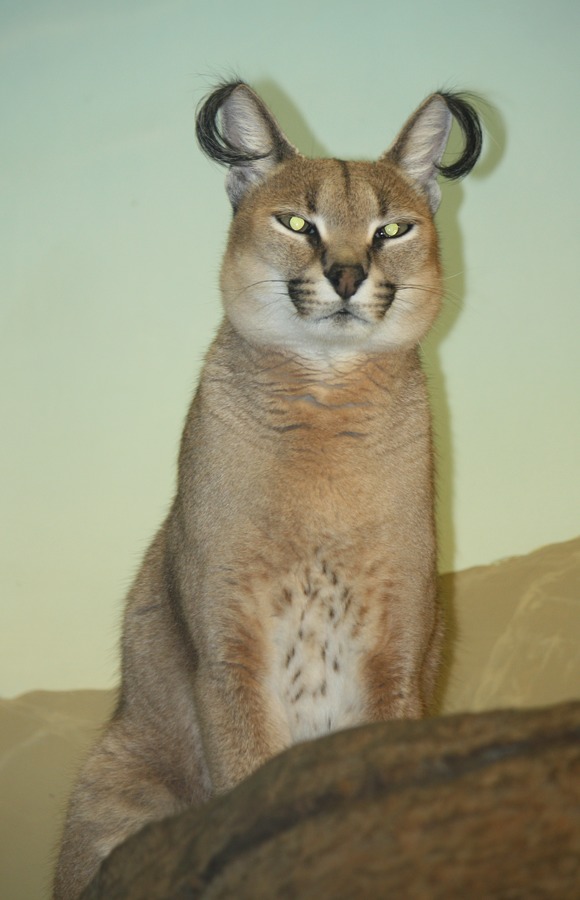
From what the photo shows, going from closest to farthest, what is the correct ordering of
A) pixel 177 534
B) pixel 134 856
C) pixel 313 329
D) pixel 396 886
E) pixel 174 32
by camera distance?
pixel 396 886
pixel 134 856
pixel 313 329
pixel 177 534
pixel 174 32

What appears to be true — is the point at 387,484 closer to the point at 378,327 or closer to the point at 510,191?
the point at 378,327

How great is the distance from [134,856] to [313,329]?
1634 millimetres

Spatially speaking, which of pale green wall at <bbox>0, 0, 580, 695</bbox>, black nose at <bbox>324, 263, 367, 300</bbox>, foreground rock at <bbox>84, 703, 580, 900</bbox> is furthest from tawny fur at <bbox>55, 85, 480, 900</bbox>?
foreground rock at <bbox>84, 703, 580, 900</bbox>

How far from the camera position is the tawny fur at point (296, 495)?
3234mm

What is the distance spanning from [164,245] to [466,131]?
1527 millimetres

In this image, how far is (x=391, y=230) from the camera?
3.48m

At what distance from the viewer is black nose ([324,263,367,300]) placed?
319cm

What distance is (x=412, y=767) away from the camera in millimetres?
1731

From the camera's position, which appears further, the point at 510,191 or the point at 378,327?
the point at 510,191

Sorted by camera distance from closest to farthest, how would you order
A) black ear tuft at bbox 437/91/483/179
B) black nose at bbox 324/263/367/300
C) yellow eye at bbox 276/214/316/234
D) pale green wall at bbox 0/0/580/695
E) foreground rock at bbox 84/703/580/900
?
foreground rock at bbox 84/703/580/900, black nose at bbox 324/263/367/300, yellow eye at bbox 276/214/316/234, black ear tuft at bbox 437/91/483/179, pale green wall at bbox 0/0/580/695

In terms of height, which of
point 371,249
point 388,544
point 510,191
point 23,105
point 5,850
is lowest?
point 5,850

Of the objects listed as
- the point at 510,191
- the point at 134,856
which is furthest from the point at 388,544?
the point at 510,191

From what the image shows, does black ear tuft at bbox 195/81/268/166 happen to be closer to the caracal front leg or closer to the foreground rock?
the caracal front leg

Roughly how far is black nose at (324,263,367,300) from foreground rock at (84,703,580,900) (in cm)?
157
